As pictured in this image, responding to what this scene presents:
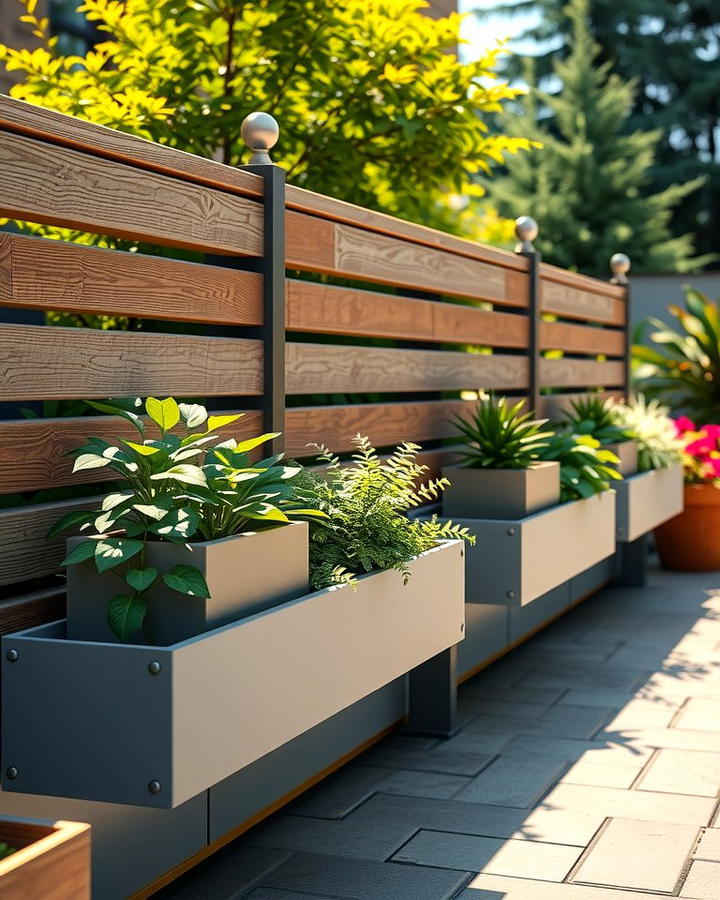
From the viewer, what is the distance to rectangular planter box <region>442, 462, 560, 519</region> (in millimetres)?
4473

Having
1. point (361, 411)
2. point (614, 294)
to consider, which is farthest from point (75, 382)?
point (614, 294)

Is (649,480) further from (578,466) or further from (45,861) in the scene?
(45,861)

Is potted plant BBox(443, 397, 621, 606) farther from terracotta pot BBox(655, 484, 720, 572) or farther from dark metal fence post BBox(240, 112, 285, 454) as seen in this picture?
terracotta pot BBox(655, 484, 720, 572)

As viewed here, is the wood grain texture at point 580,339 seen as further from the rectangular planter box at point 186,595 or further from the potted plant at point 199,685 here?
the rectangular planter box at point 186,595

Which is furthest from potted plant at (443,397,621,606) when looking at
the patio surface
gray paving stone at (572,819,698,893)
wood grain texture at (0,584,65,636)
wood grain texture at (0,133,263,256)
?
wood grain texture at (0,584,65,636)

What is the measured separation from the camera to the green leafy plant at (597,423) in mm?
6234

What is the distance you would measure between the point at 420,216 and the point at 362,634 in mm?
4130

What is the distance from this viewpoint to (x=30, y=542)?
2.62m

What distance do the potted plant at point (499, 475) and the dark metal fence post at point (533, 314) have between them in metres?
1.22

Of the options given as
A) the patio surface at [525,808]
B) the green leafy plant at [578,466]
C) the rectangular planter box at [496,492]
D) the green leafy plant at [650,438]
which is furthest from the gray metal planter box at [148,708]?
the green leafy plant at [650,438]

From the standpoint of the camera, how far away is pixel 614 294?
7.84 meters

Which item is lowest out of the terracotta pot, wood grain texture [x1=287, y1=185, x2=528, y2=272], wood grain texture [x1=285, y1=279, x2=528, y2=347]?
the terracotta pot

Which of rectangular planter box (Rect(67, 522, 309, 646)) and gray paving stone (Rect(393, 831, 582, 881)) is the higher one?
rectangular planter box (Rect(67, 522, 309, 646))

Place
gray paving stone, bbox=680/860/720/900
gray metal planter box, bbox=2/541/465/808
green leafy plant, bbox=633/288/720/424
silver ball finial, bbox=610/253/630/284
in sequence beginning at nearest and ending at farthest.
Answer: gray metal planter box, bbox=2/541/465/808
gray paving stone, bbox=680/860/720/900
silver ball finial, bbox=610/253/630/284
green leafy plant, bbox=633/288/720/424
